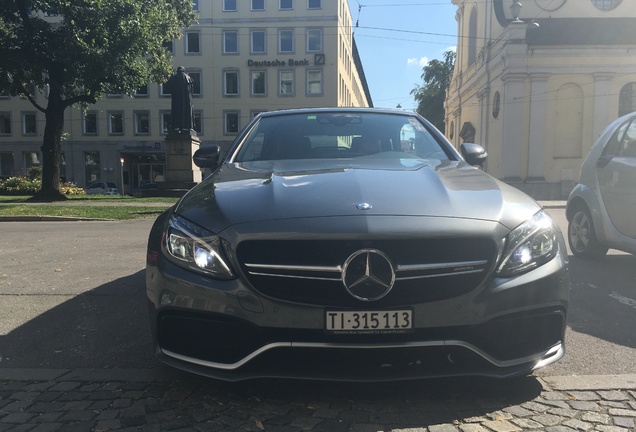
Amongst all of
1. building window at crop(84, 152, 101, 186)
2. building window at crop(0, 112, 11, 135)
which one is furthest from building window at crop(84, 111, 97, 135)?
building window at crop(0, 112, 11, 135)

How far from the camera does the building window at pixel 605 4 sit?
104ft

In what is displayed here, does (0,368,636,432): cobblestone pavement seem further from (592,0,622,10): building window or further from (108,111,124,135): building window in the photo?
(108,111,124,135): building window

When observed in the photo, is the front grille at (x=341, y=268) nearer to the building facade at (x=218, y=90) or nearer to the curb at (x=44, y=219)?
the curb at (x=44, y=219)

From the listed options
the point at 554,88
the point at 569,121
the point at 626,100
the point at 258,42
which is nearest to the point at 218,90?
the point at 258,42

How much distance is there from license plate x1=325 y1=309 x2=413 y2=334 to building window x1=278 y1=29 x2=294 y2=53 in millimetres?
44535

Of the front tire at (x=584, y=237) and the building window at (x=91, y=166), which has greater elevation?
the front tire at (x=584, y=237)

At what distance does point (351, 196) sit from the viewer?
264cm

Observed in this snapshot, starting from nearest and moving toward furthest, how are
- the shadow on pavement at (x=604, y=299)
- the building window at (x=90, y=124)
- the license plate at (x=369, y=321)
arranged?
the license plate at (x=369, y=321) < the shadow on pavement at (x=604, y=299) < the building window at (x=90, y=124)

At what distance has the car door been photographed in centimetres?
545

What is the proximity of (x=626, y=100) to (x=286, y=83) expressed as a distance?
83.3 ft

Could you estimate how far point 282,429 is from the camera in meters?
2.33

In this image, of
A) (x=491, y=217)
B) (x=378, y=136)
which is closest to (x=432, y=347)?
(x=491, y=217)

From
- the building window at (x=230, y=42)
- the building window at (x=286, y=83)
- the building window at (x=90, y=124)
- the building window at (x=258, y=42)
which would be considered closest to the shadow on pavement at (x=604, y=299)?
the building window at (x=286, y=83)

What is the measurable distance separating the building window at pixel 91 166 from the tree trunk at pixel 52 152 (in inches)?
991
